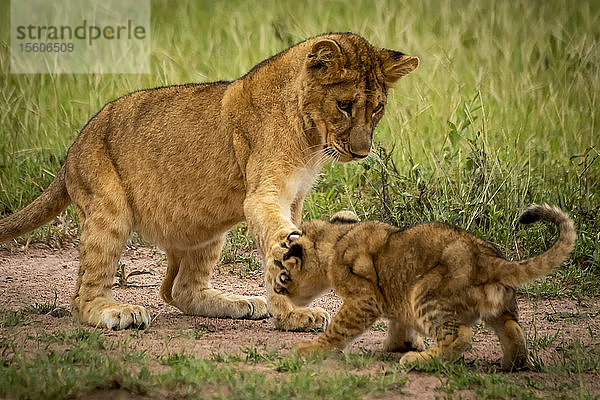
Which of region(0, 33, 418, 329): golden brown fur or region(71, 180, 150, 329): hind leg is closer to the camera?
region(0, 33, 418, 329): golden brown fur

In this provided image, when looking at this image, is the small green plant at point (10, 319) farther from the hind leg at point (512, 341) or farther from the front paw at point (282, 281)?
the hind leg at point (512, 341)

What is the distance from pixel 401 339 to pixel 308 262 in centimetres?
62

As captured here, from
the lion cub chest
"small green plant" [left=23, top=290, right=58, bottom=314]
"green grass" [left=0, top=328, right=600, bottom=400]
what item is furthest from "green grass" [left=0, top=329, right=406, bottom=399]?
"small green plant" [left=23, top=290, right=58, bottom=314]

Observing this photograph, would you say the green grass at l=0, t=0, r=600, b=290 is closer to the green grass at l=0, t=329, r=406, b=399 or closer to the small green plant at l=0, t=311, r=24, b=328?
the small green plant at l=0, t=311, r=24, b=328

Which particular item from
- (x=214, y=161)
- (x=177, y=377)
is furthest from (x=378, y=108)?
(x=177, y=377)

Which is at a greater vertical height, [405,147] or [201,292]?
[405,147]

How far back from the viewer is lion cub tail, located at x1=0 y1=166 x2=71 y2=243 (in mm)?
5902

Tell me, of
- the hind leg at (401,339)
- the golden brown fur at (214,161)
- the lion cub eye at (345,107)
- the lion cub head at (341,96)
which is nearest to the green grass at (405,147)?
the hind leg at (401,339)

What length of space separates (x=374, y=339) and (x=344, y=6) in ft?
23.8

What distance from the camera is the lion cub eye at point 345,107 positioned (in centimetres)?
523

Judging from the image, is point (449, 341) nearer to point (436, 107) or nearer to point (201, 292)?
point (201, 292)

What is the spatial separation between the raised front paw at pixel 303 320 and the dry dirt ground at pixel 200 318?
0.26 feet

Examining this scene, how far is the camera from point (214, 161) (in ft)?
18.4

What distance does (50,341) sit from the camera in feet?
15.5
